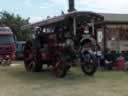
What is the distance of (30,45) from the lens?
79.3 feet

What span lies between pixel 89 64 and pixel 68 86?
3.50m

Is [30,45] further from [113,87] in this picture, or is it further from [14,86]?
[113,87]

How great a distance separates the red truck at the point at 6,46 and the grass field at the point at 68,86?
11.8 meters

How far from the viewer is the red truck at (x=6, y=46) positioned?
32062mm

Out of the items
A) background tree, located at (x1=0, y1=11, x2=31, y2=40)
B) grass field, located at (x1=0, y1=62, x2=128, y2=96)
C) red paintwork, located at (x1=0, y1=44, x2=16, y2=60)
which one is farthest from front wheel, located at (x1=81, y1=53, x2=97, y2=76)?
background tree, located at (x1=0, y1=11, x2=31, y2=40)

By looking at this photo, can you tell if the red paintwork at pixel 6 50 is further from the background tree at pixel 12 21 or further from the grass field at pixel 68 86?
the background tree at pixel 12 21

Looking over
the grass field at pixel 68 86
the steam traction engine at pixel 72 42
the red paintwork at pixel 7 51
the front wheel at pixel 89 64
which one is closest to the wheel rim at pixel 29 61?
the steam traction engine at pixel 72 42

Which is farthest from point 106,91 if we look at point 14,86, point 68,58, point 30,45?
point 30,45

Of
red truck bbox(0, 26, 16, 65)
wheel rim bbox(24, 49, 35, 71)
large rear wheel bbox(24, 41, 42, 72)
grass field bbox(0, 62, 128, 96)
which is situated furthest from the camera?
red truck bbox(0, 26, 16, 65)

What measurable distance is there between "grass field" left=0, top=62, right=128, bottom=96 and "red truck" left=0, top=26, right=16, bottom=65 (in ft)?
38.8

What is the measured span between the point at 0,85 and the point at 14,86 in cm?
81

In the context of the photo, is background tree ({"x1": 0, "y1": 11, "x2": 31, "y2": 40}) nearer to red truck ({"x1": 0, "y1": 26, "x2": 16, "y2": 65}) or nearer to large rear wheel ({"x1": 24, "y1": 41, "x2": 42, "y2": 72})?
red truck ({"x1": 0, "y1": 26, "x2": 16, "y2": 65})

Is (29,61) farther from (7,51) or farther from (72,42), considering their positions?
(7,51)

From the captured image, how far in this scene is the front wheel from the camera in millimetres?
19281
